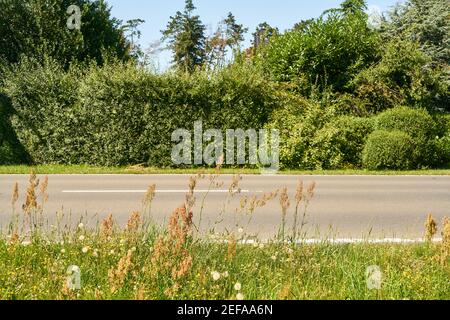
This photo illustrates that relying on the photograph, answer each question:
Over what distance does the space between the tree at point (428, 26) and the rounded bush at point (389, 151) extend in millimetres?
16379

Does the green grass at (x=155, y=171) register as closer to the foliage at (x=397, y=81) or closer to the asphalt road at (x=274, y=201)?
the asphalt road at (x=274, y=201)

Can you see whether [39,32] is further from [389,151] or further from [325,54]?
[389,151]

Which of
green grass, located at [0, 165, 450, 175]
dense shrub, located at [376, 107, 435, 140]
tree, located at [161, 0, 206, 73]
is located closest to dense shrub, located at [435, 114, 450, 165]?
dense shrub, located at [376, 107, 435, 140]

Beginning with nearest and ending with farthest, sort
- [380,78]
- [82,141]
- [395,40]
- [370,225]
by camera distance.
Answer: [370,225] < [82,141] < [380,78] < [395,40]

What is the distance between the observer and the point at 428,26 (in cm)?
3094

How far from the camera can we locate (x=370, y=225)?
25.1 feet

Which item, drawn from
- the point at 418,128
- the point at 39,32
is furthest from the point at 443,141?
the point at 39,32

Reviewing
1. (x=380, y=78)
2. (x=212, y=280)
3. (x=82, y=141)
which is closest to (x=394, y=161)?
(x=380, y=78)

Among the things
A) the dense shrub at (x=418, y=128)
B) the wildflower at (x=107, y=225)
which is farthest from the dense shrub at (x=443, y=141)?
the wildflower at (x=107, y=225)

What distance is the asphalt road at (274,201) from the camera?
7551mm

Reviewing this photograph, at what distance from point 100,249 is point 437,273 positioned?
3.46 metres

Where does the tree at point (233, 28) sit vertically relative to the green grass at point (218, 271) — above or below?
above
